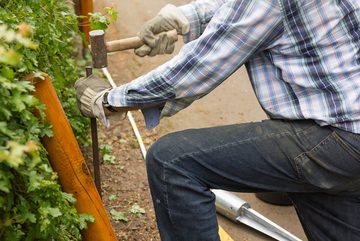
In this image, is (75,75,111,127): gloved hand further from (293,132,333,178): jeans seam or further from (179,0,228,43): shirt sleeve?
(293,132,333,178): jeans seam

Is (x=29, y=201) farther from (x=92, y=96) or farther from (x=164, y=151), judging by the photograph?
(x=92, y=96)

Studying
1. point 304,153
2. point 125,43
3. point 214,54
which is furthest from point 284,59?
point 125,43

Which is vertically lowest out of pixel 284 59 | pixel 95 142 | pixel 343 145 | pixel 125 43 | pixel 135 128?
pixel 135 128

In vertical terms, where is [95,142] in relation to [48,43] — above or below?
below

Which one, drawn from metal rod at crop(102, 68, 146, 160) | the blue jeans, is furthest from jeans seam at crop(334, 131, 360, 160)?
metal rod at crop(102, 68, 146, 160)

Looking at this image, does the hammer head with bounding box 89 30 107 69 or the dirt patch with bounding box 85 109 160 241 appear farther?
the dirt patch with bounding box 85 109 160 241

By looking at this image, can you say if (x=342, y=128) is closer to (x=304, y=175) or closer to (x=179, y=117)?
(x=304, y=175)

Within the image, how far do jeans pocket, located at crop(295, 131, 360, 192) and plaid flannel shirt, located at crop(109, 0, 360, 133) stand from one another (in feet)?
0.26

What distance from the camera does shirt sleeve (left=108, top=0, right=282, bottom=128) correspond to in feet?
8.66

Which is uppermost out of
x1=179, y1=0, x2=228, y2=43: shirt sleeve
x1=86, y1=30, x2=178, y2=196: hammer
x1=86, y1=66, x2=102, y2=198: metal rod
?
x1=179, y1=0, x2=228, y2=43: shirt sleeve

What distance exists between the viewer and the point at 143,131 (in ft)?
16.1

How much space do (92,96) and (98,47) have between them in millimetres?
268

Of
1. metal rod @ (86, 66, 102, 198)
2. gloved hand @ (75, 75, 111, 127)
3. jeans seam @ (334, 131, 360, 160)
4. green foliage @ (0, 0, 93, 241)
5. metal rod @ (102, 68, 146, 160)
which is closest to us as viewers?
green foliage @ (0, 0, 93, 241)

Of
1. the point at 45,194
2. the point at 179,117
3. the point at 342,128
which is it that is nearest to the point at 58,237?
the point at 45,194
